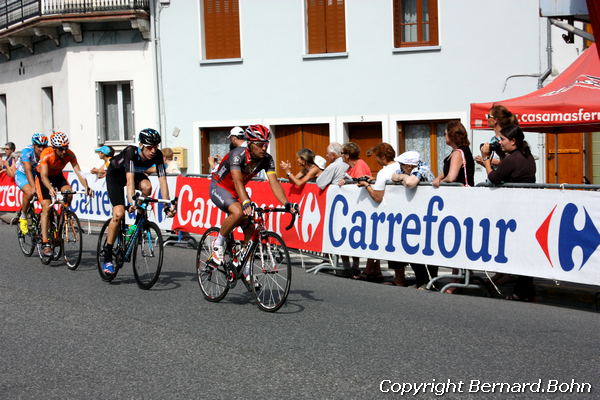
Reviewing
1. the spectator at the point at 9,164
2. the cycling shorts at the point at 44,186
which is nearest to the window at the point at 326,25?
the spectator at the point at 9,164

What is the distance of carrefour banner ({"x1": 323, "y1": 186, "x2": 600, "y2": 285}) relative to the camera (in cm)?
936

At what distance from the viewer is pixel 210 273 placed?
9.73 meters

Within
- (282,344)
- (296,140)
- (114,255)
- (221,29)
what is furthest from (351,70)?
(282,344)

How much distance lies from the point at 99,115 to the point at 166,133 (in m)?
2.50

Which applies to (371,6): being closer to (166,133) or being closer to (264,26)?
(264,26)

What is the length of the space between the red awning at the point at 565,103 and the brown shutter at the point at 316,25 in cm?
937

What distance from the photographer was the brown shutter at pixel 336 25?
22078 mm

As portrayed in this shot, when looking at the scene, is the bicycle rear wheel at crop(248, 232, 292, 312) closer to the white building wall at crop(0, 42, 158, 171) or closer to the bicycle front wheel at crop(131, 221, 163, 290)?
the bicycle front wheel at crop(131, 221, 163, 290)

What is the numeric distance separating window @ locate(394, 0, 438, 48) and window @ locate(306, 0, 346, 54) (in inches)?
55.7

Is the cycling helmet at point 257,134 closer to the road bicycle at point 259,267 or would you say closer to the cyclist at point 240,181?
the cyclist at point 240,181

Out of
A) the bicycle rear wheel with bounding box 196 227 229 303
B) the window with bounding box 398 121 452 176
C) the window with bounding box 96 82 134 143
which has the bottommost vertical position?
the bicycle rear wheel with bounding box 196 227 229 303

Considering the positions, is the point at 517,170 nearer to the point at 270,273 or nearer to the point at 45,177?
the point at 270,273

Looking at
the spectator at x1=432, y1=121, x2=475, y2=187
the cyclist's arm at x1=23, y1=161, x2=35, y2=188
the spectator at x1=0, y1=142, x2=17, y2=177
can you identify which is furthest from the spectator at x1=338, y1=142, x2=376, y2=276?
the spectator at x1=0, y1=142, x2=17, y2=177

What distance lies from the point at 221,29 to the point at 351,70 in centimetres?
392
